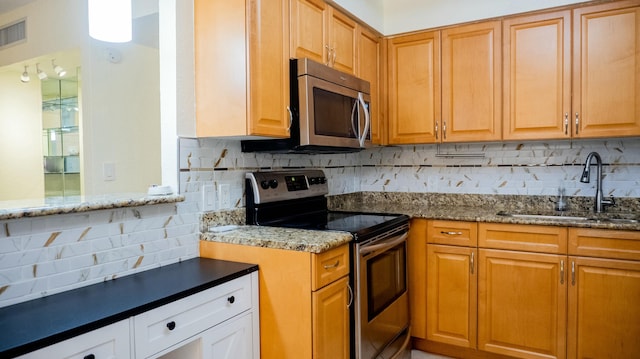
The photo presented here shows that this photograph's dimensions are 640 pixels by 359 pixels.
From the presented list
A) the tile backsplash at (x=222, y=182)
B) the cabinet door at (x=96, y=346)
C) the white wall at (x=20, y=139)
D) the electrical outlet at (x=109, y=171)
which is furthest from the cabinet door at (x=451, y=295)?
the white wall at (x=20, y=139)

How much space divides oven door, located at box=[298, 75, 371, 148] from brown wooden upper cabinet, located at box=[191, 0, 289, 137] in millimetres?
98

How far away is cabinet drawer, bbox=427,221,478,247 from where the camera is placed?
8.41 feet

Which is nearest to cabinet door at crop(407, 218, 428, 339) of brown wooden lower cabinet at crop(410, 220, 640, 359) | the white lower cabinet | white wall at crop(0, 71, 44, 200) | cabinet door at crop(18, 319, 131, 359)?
brown wooden lower cabinet at crop(410, 220, 640, 359)

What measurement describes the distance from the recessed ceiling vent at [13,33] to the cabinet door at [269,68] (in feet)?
8.72

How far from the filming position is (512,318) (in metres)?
2.49

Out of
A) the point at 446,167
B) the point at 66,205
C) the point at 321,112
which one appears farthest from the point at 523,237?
the point at 66,205

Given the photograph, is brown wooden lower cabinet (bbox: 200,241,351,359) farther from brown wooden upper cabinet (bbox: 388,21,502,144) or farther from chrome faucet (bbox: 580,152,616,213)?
chrome faucet (bbox: 580,152,616,213)

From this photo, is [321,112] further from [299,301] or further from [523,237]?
[523,237]

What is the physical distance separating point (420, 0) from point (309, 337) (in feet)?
8.18

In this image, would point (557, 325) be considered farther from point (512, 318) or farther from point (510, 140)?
point (510, 140)

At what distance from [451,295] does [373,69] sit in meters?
1.67

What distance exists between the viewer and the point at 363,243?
6.60 feet

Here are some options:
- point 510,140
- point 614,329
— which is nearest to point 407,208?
point 510,140

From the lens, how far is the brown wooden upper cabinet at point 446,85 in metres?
2.81
